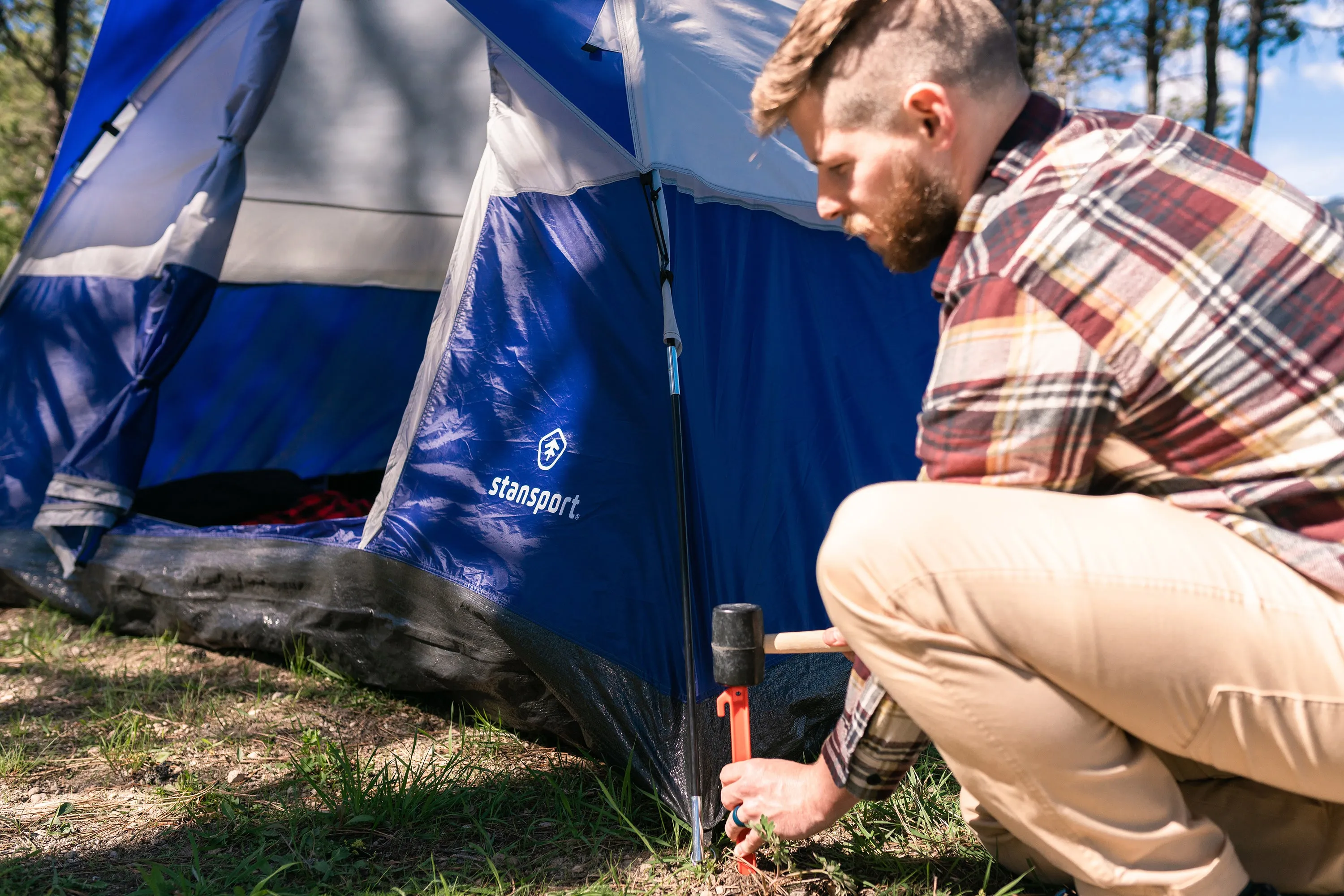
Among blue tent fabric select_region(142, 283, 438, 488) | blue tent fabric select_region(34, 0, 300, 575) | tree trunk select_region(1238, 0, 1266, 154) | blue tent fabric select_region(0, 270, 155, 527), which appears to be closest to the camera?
blue tent fabric select_region(34, 0, 300, 575)

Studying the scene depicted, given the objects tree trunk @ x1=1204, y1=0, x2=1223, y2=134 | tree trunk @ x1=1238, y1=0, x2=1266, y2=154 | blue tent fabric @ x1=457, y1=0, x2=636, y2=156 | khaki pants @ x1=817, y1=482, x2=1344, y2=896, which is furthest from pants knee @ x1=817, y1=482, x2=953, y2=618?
tree trunk @ x1=1238, y1=0, x2=1266, y2=154

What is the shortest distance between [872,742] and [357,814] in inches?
36.7

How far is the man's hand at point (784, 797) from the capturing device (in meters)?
1.43

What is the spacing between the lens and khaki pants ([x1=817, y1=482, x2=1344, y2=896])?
1124 millimetres

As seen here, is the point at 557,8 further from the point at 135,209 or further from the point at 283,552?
the point at 135,209

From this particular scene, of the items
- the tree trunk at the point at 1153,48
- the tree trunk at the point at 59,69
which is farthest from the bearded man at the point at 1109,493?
the tree trunk at the point at 1153,48

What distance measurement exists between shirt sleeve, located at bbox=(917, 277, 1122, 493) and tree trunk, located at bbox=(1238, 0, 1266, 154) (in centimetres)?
990

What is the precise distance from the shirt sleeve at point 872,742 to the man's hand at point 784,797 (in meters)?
0.04

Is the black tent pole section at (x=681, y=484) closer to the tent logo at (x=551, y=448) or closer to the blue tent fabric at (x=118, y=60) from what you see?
the tent logo at (x=551, y=448)

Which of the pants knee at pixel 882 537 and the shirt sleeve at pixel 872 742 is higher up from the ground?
the pants knee at pixel 882 537

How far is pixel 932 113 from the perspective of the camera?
4.20ft

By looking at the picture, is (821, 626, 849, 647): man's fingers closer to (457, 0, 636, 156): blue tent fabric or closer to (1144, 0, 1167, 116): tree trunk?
(457, 0, 636, 156): blue tent fabric

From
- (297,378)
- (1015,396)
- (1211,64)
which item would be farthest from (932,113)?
(1211,64)

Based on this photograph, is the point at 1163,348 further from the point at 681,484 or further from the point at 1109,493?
the point at 681,484
